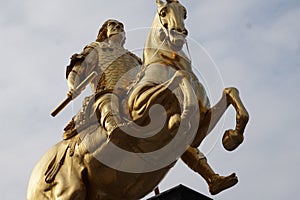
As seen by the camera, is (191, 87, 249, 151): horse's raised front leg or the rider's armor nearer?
(191, 87, 249, 151): horse's raised front leg

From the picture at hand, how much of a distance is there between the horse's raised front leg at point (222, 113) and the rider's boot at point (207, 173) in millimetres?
303

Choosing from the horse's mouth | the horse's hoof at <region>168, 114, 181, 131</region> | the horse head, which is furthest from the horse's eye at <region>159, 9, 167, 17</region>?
the horse's hoof at <region>168, 114, 181, 131</region>

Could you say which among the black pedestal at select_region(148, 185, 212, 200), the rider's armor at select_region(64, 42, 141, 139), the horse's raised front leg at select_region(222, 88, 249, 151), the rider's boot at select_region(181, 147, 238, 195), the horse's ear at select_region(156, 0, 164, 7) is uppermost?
the horse's ear at select_region(156, 0, 164, 7)

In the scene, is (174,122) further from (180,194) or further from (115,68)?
(115,68)

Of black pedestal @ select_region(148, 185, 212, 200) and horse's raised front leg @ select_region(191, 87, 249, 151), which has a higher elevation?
horse's raised front leg @ select_region(191, 87, 249, 151)

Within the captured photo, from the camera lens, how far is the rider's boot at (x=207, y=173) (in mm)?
5074

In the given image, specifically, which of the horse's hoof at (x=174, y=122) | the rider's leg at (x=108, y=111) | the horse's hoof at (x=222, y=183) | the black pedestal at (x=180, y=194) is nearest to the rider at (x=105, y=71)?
the rider's leg at (x=108, y=111)

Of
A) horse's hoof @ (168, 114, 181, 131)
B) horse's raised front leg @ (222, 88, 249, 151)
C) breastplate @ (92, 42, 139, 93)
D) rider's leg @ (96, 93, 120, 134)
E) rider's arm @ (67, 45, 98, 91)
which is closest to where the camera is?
horse's hoof @ (168, 114, 181, 131)

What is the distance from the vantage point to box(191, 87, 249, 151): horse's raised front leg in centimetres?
475

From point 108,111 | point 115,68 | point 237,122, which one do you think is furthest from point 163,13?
point 237,122

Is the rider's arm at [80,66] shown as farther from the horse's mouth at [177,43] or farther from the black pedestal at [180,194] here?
the black pedestal at [180,194]

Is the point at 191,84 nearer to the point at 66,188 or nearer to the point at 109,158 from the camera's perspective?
the point at 109,158

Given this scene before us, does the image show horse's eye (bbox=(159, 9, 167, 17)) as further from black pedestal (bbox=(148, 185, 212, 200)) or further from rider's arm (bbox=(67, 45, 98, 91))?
black pedestal (bbox=(148, 185, 212, 200))

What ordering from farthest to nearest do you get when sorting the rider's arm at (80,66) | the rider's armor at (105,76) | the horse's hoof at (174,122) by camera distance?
the rider's arm at (80,66) < the rider's armor at (105,76) < the horse's hoof at (174,122)
